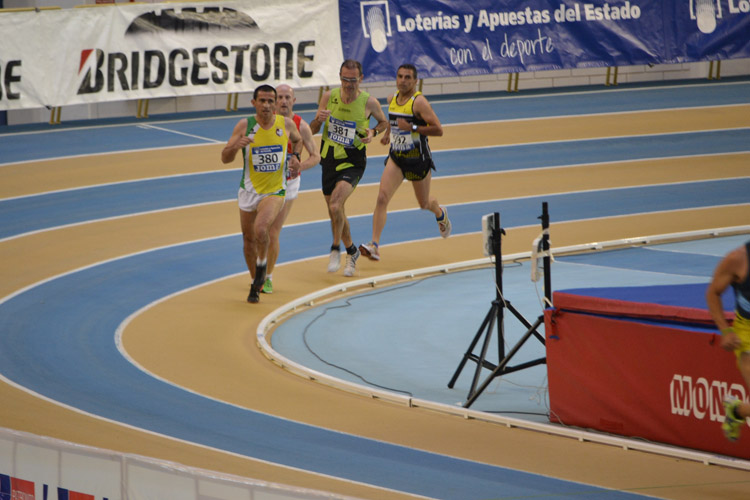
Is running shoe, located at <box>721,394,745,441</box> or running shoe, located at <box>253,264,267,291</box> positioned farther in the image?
running shoe, located at <box>253,264,267,291</box>

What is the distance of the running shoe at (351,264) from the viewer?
1198 centimetres

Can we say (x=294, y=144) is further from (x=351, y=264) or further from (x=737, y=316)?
(x=737, y=316)

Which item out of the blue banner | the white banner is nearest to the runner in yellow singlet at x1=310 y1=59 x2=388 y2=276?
the white banner

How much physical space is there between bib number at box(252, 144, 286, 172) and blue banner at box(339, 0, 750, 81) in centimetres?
782

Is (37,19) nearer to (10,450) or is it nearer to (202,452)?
(202,452)

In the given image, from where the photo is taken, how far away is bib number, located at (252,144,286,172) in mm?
10797

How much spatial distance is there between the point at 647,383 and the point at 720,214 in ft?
26.3

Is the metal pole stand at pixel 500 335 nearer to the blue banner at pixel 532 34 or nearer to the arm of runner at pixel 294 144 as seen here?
the arm of runner at pixel 294 144

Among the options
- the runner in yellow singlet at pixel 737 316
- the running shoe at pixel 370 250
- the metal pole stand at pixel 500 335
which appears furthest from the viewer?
the running shoe at pixel 370 250

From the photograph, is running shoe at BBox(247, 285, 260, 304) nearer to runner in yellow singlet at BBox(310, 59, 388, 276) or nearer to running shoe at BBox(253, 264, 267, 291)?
running shoe at BBox(253, 264, 267, 291)

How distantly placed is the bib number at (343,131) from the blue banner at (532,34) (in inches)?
257

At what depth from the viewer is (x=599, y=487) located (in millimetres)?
6375

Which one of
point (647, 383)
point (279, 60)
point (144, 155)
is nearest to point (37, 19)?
point (144, 155)

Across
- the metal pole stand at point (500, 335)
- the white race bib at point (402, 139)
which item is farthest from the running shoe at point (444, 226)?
the metal pole stand at point (500, 335)
